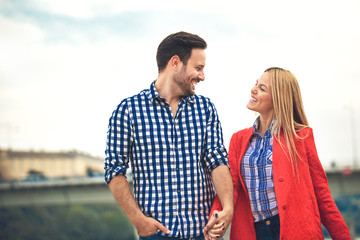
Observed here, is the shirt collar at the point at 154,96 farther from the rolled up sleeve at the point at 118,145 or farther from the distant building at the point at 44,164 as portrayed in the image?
the distant building at the point at 44,164

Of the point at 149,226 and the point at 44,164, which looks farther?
the point at 44,164

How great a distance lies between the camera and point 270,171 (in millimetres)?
3201

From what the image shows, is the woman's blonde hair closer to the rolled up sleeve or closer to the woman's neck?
the woman's neck

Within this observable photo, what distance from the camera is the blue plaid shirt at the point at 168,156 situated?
282cm

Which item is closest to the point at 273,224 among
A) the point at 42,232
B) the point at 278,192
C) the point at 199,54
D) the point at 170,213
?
the point at 278,192

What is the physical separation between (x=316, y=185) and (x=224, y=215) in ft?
2.69

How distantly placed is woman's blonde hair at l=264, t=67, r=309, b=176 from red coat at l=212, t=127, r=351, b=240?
3.3 inches

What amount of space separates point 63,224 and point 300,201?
60.5 metres

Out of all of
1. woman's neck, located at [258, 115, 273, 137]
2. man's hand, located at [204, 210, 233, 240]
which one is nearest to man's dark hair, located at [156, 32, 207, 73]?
woman's neck, located at [258, 115, 273, 137]

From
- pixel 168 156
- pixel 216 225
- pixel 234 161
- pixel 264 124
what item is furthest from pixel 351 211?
pixel 168 156

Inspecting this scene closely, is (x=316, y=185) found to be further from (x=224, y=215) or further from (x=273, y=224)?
(x=224, y=215)

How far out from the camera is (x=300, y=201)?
3.09m

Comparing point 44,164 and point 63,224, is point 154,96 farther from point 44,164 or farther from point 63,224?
point 44,164

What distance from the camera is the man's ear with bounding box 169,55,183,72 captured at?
3.05m
